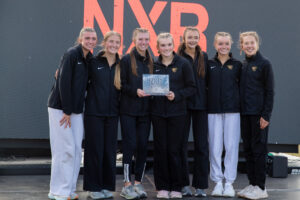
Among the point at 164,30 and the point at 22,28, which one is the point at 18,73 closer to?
the point at 22,28

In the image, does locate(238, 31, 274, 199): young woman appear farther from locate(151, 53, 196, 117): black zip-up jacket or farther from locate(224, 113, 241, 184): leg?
locate(151, 53, 196, 117): black zip-up jacket

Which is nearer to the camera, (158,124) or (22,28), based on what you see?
(158,124)

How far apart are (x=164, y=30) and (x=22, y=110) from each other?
2290mm

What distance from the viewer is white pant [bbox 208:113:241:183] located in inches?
147

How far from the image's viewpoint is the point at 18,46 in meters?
4.84

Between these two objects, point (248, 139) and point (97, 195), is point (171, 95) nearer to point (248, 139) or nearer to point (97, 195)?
point (248, 139)

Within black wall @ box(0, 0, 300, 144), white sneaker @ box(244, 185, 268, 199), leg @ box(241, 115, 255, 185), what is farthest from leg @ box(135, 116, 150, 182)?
black wall @ box(0, 0, 300, 144)

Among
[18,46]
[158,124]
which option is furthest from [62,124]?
[18,46]

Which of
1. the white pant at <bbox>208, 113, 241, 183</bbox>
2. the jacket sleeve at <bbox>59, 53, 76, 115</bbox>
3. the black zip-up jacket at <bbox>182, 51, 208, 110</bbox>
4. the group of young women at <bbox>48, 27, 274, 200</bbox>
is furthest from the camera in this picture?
the white pant at <bbox>208, 113, 241, 183</bbox>

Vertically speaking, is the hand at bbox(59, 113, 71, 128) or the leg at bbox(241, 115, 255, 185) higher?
the hand at bbox(59, 113, 71, 128)

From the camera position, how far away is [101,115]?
345 centimetres

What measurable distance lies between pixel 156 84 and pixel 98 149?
85 cm

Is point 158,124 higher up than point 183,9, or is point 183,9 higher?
point 183,9

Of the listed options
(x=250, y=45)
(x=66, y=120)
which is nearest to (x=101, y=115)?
(x=66, y=120)
